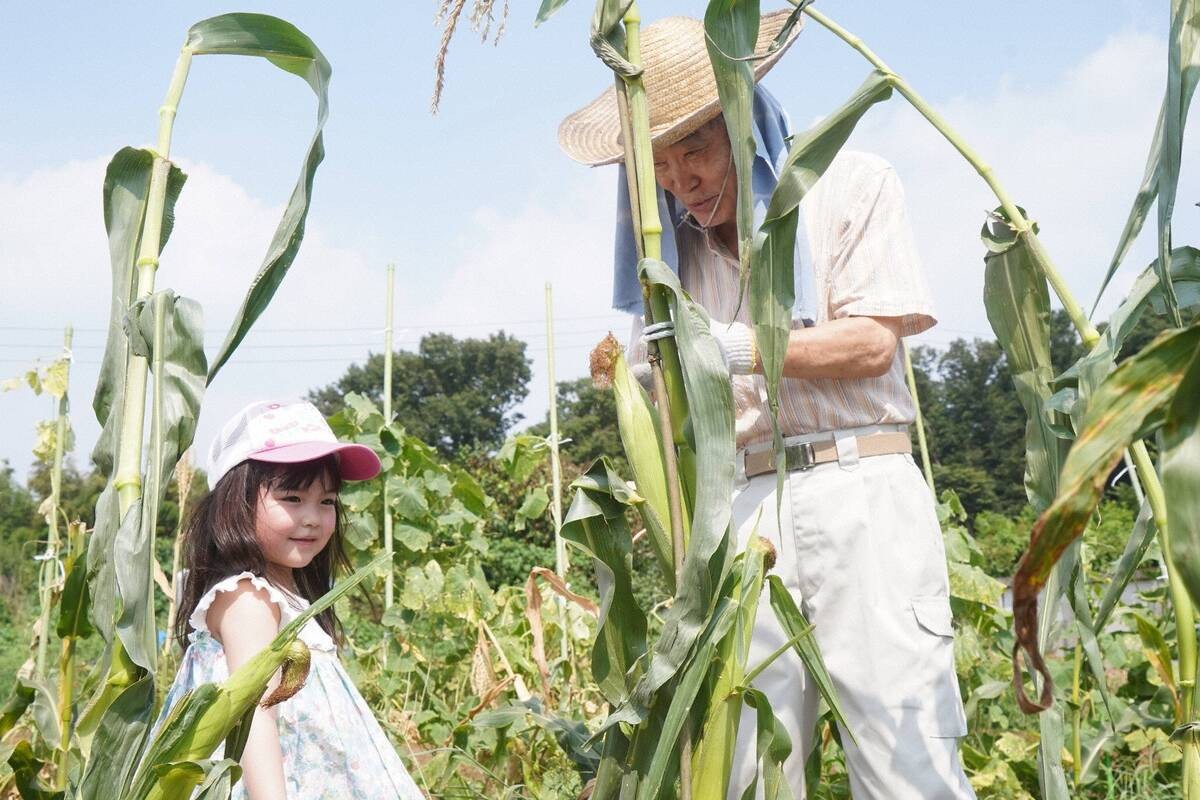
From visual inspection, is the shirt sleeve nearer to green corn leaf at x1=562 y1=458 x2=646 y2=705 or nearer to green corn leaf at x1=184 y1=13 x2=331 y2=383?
green corn leaf at x1=562 y1=458 x2=646 y2=705

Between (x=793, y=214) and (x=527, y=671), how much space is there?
2797 mm

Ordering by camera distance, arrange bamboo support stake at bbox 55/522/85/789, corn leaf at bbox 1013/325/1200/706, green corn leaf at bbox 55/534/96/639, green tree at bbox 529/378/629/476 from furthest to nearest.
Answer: green tree at bbox 529/378/629/476 → bamboo support stake at bbox 55/522/85/789 → green corn leaf at bbox 55/534/96/639 → corn leaf at bbox 1013/325/1200/706

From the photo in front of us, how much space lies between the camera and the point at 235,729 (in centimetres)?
113

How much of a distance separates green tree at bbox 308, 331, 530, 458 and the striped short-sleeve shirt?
100ft

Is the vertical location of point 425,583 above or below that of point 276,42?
below

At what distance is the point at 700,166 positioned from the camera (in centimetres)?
187

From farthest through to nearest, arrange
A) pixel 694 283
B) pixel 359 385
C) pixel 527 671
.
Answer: pixel 359 385 < pixel 527 671 < pixel 694 283

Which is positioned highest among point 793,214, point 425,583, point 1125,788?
point 793,214

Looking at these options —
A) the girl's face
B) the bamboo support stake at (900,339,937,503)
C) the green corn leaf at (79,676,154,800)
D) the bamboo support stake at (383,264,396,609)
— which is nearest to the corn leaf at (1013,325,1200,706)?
the green corn leaf at (79,676,154,800)

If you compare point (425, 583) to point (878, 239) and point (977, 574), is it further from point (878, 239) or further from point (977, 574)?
point (878, 239)

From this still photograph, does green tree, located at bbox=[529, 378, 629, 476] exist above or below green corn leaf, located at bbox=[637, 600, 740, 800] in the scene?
below

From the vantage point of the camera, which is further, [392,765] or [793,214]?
[392,765]

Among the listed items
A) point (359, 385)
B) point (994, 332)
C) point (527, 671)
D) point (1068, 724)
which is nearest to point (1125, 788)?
point (1068, 724)

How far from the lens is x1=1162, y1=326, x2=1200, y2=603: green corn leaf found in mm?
638
